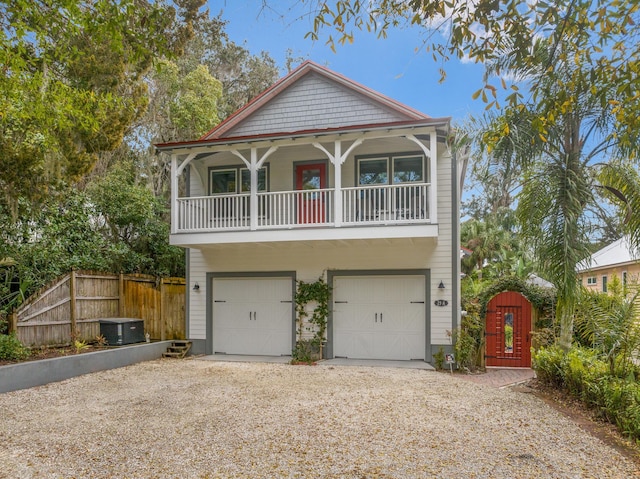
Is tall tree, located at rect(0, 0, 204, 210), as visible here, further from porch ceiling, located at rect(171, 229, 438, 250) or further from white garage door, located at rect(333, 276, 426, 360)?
white garage door, located at rect(333, 276, 426, 360)

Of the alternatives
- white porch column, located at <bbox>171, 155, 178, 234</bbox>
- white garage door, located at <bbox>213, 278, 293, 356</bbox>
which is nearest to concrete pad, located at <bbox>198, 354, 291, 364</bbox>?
white garage door, located at <bbox>213, 278, 293, 356</bbox>

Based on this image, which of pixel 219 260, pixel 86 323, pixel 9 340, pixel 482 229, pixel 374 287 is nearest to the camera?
pixel 9 340

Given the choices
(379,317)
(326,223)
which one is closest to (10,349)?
(326,223)

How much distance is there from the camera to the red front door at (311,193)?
35.8 ft

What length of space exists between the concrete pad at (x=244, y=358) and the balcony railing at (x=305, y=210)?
3.23 meters

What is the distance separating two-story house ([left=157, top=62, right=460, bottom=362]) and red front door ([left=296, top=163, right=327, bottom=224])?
3 cm

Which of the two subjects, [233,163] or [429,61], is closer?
[429,61]

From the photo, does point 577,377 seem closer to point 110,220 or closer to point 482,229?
point 110,220

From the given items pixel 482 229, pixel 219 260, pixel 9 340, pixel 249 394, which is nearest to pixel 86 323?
pixel 9 340

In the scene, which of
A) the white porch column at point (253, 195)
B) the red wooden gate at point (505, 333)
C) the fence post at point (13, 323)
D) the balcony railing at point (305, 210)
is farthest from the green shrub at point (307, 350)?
the fence post at point (13, 323)

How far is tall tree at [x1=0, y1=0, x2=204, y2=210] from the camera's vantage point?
5.68 meters

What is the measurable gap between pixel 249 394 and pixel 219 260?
527cm

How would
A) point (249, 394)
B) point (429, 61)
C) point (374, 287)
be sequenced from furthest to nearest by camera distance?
1. point (374, 287)
2. point (249, 394)
3. point (429, 61)

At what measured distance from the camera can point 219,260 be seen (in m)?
12.3
